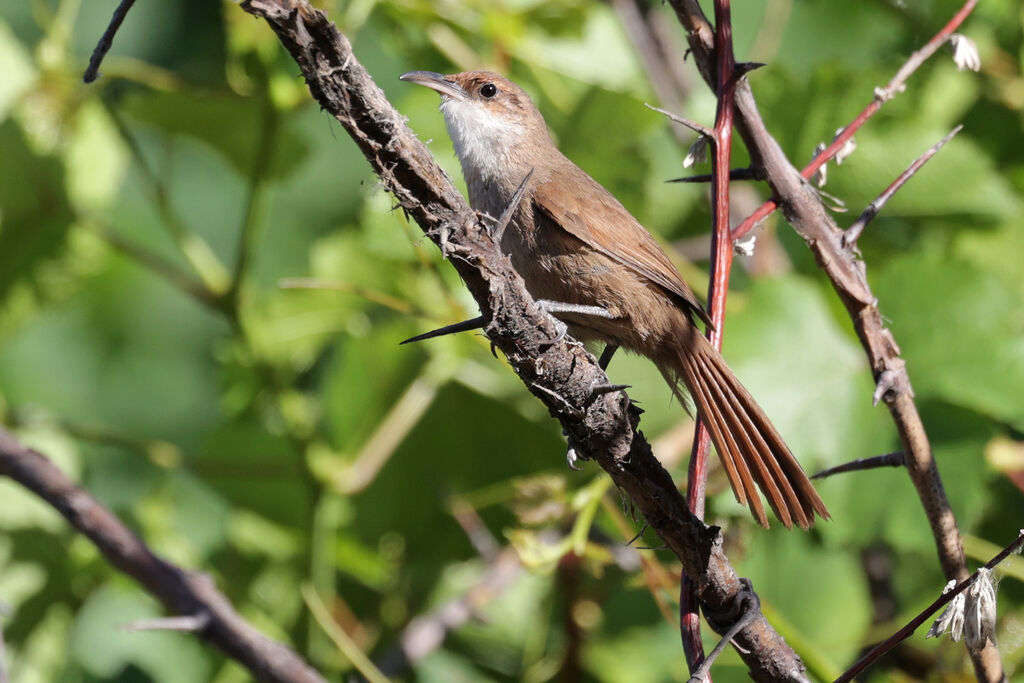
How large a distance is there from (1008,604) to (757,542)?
0.72m

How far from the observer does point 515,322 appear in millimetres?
1452

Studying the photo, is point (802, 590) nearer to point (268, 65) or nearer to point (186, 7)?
point (268, 65)

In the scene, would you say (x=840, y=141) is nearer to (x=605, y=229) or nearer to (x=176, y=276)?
(x=605, y=229)

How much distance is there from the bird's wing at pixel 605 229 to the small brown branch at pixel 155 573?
1.18 m

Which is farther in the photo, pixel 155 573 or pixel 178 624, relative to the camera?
pixel 155 573

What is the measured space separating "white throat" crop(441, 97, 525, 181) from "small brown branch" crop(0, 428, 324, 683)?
1.20 metres

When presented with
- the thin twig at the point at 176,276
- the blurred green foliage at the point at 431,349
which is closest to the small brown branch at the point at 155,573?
the blurred green foliage at the point at 431,349

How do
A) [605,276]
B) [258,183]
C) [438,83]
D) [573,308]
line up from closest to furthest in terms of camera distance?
[573,308] < [605,276] < [438,83] < [258,183]

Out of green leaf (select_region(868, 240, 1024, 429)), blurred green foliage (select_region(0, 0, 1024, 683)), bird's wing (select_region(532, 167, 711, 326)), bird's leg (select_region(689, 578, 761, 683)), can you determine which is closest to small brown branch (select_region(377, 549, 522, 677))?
blurred green foliage (select_region(0, 0, 1024, 683))

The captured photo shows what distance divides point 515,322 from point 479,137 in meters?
1.40

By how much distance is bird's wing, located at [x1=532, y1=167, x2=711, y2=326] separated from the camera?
237 centimetres

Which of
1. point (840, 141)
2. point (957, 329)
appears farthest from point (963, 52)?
point (957, 329)

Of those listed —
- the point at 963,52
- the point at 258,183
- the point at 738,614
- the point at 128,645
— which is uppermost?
the point at 963,52

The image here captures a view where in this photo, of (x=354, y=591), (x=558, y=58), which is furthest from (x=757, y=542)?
(x=558, y=58)
